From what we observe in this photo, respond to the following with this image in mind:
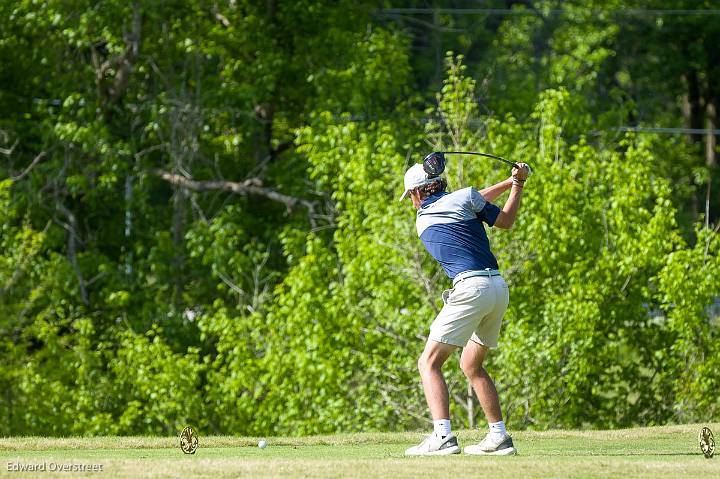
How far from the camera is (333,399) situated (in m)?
19.2

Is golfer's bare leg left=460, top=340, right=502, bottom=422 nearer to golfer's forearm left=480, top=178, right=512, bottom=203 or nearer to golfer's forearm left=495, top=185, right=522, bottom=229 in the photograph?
golfer's forearm left=495, top=185, right=522, bottom=229

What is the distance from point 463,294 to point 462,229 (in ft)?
1.36

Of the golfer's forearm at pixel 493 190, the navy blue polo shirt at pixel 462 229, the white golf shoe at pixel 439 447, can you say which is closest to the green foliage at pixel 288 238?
the golfer's forearm at pixel 493 190

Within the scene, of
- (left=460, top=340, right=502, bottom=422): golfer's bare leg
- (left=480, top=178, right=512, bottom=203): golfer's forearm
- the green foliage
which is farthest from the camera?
the green foliage

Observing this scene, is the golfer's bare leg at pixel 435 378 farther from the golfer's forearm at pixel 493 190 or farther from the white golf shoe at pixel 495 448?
Result: the golfer's forearm at pixel 493 190

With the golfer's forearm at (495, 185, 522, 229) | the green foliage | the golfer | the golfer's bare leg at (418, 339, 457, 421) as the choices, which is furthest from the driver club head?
the green foliage

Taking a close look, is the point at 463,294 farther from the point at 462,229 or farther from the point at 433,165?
the point at 433,165

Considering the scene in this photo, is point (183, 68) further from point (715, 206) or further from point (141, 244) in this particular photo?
point (715, 206)

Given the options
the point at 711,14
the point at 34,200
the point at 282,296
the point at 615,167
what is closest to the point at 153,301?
the point at 34,200

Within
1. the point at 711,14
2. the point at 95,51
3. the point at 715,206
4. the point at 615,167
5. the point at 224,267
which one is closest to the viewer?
the point at 615,167

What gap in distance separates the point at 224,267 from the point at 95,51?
471 cm

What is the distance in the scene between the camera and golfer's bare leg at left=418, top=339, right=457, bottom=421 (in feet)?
27.1

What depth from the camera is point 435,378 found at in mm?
8305

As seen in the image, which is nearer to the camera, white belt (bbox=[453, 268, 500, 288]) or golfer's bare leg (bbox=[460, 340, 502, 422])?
white belt (bbox=[453, 268, 500, 288])
